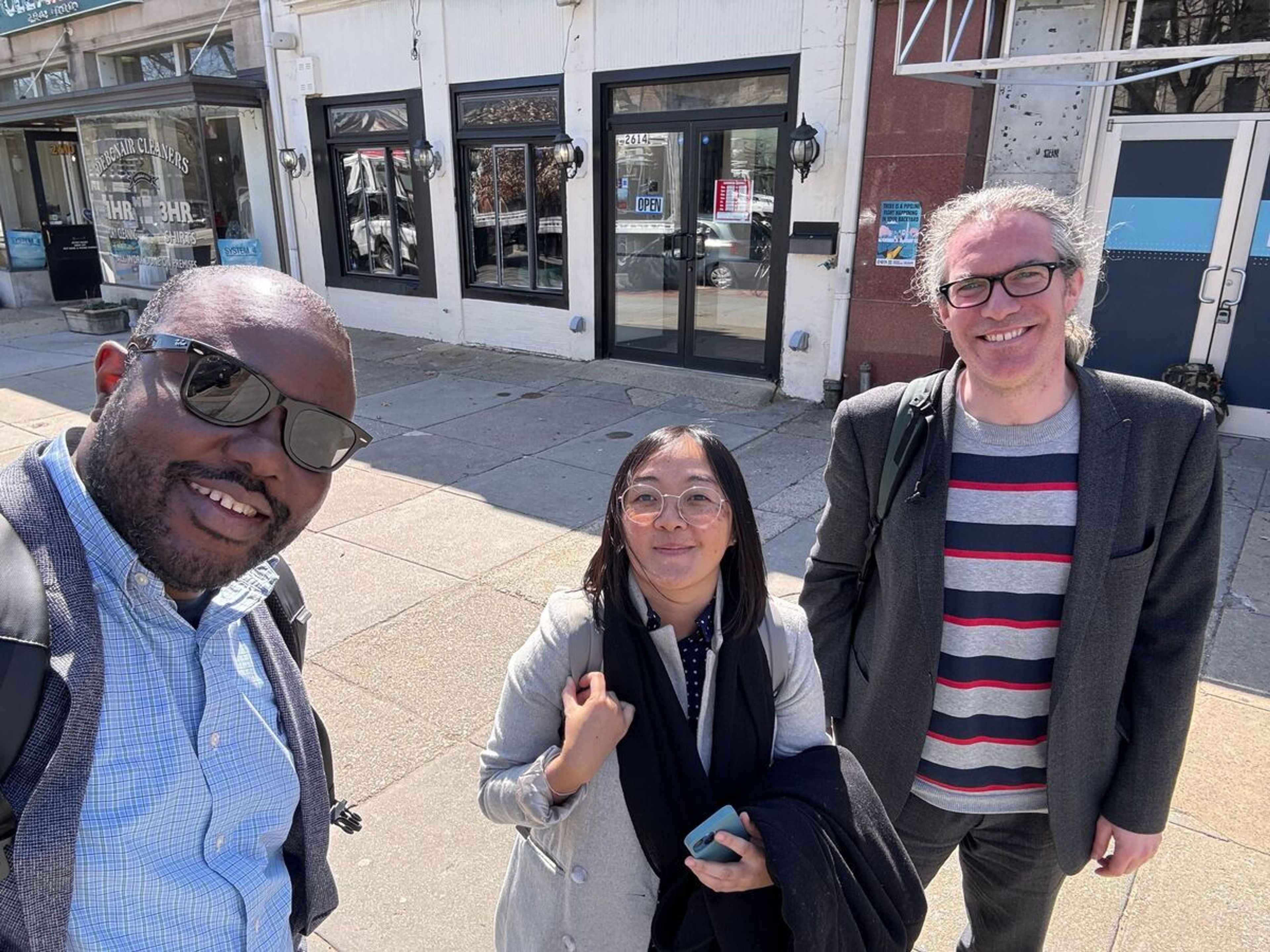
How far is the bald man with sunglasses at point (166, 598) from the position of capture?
1058mm

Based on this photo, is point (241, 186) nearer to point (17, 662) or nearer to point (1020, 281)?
point (1020, 281)

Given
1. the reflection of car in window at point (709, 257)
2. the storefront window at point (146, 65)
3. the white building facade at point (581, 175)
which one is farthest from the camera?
the storefront window at point (146, 65)

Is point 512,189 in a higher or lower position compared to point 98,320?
higher

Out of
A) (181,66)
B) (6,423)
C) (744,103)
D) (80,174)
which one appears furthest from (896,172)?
(80,174)

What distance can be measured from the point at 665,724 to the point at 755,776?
8.2 inches

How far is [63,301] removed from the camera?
1452 centimetres

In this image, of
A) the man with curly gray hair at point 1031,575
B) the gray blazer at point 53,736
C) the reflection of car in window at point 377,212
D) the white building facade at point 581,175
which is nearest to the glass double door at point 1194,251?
the white building facade at point 581,175

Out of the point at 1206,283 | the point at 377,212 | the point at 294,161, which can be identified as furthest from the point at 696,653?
the point at 294,161

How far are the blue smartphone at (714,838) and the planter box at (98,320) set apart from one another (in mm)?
12915

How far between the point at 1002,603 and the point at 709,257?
7.28 metres

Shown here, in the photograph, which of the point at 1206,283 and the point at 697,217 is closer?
the point at 1206,283

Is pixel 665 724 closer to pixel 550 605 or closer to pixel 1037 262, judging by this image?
pixel 550 605

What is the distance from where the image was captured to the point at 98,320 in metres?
11.6

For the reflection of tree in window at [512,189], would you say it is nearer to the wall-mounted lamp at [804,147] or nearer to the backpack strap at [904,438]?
the wall-mounted lamp at [804,147]
